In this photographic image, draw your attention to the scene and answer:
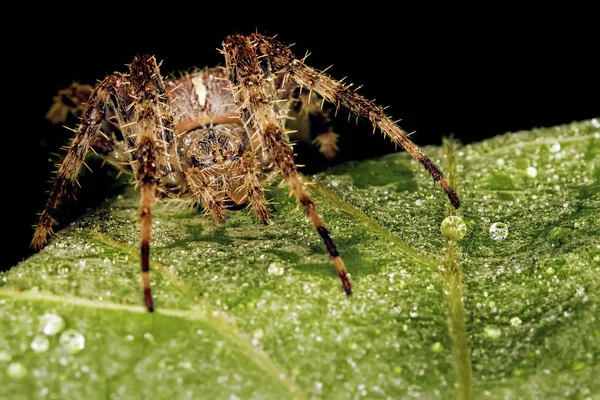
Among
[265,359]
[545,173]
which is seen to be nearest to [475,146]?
[545,173]

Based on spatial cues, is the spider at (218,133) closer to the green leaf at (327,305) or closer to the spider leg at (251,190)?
the spider leg at (251,190)

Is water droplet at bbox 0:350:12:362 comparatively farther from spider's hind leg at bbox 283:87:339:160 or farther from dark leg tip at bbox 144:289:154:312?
spider's hind leg at bbox 283:87:339:160

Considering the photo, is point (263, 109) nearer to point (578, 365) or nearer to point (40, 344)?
point (40, 344)

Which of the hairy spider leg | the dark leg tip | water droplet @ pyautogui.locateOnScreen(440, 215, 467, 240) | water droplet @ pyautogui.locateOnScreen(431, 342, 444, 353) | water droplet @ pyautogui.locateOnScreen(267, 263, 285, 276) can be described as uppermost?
the hairy spider leg

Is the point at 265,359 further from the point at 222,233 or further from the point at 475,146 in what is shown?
the point at 475,146

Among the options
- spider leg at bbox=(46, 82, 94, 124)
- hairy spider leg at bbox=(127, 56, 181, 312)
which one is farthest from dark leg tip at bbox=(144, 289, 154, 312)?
spider leg at bbox=(46, 82, 94, 124)

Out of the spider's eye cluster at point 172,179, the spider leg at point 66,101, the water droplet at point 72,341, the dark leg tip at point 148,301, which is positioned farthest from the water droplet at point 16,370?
the spider leg at point 66,101
